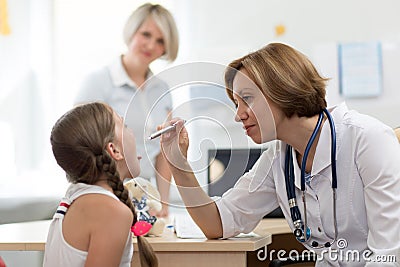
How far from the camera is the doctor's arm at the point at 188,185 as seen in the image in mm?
1555

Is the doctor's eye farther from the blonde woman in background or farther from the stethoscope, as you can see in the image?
the blonde woman in background

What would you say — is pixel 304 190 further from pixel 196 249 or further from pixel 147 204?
pixel 147 204

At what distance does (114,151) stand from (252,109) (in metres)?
0.33

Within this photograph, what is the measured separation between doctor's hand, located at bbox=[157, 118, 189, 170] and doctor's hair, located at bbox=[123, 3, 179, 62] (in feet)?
4.20

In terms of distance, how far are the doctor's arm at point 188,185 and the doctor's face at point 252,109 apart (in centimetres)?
15

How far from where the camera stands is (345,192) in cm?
165

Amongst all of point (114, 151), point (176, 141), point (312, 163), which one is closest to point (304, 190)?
point (312, 163)

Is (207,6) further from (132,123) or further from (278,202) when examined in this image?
(132,123)

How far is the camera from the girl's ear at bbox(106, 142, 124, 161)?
159 centimetres

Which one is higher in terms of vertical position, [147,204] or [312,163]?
[312,163]

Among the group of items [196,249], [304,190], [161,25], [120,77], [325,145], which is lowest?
[196,249]

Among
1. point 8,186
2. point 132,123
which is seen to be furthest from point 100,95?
point 132,123

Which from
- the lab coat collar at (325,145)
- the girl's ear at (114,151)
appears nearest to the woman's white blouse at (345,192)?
the lab coat collar at (325,145)

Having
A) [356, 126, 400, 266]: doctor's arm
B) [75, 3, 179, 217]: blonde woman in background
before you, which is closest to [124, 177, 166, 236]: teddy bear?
[356, 126, 400, 266]: doctor's arm
